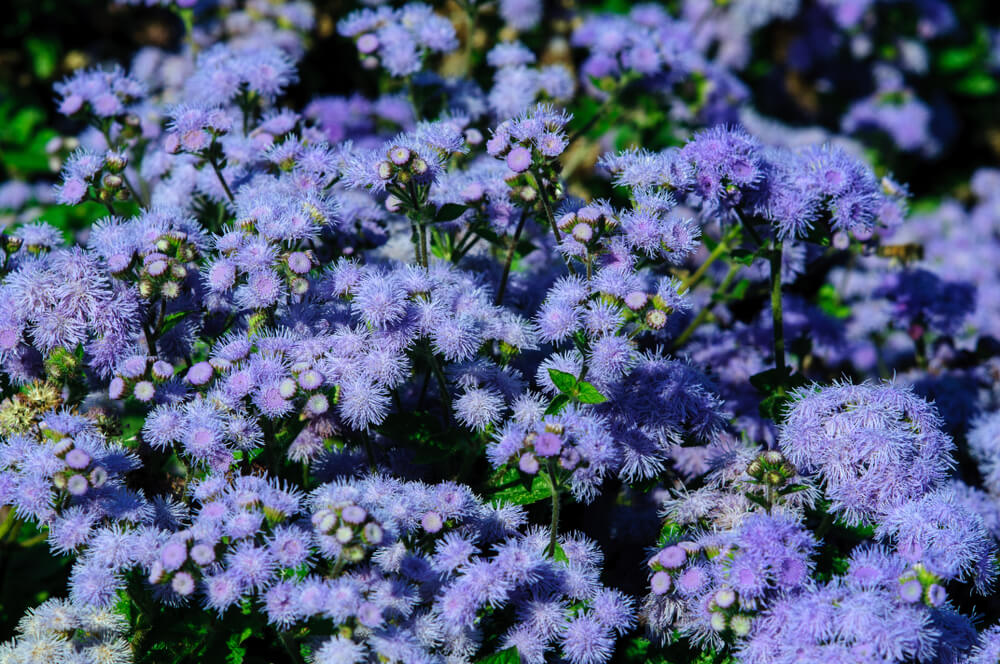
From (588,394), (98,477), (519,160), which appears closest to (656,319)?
(588,394)

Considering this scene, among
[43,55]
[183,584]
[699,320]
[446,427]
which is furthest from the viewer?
[43,55]

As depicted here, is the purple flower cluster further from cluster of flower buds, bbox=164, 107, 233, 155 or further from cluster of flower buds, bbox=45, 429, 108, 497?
cluster of flower buds, bbox=164, 107, 233, 155

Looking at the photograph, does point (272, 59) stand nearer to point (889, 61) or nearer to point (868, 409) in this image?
point (868, 409)

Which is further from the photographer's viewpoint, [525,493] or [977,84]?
[977,84]

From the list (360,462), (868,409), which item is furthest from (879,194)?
(360,462)

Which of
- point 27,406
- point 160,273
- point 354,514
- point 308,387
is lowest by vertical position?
point 27,406

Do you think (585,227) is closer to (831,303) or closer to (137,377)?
(137,377)

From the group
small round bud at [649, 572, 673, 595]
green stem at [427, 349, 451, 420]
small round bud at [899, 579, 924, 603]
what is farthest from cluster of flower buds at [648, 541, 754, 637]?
green stem at [427, 349, 451, 420]
